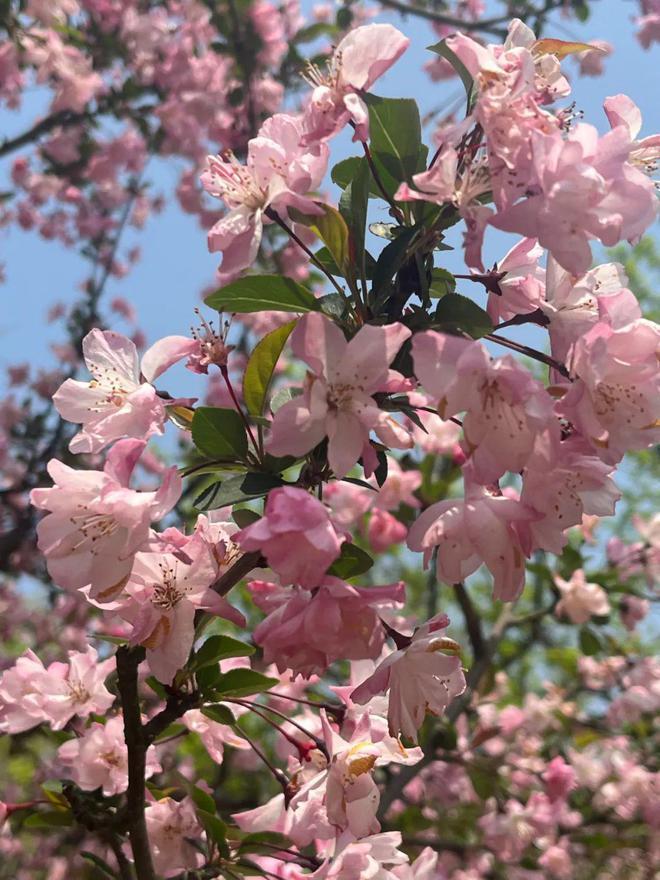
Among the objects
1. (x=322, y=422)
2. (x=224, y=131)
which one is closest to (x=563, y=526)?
(x=322, y=422)

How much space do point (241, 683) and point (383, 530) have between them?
1895mm

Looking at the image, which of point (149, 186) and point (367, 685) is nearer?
point (367, 685)

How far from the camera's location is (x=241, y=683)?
1114mm

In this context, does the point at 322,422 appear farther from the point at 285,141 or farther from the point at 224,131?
the point at 224,131

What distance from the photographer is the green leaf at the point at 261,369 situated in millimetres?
1060

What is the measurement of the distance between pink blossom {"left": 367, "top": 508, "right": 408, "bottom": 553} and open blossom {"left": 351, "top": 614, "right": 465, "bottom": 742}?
1899 mm

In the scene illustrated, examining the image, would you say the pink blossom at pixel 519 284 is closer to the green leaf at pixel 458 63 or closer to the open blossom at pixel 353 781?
the green leaf at pixel 458 63

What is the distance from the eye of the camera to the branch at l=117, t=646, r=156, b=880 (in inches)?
38.0

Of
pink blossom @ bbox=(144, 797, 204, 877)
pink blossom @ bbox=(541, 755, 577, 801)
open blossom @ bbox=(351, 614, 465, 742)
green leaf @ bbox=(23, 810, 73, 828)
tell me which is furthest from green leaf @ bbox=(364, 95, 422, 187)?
pink blossom @ bbox=(541, 755, 577, 801)

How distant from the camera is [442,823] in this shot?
3.27 meters

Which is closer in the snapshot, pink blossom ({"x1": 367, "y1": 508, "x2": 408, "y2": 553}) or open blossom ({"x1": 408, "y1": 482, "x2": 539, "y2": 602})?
open blossom ({"x1": 408, "y1": 482, "x2": 539, "y2": 602})

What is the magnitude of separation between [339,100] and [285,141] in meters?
0.08

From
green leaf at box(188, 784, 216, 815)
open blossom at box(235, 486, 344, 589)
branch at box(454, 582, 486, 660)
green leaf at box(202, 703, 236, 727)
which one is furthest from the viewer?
branch at box(454, 582, 486, 660)

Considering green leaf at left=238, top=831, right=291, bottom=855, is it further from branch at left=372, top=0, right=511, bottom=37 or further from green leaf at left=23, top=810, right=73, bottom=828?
branch at left=372, top=0, right=511, bottom=37
